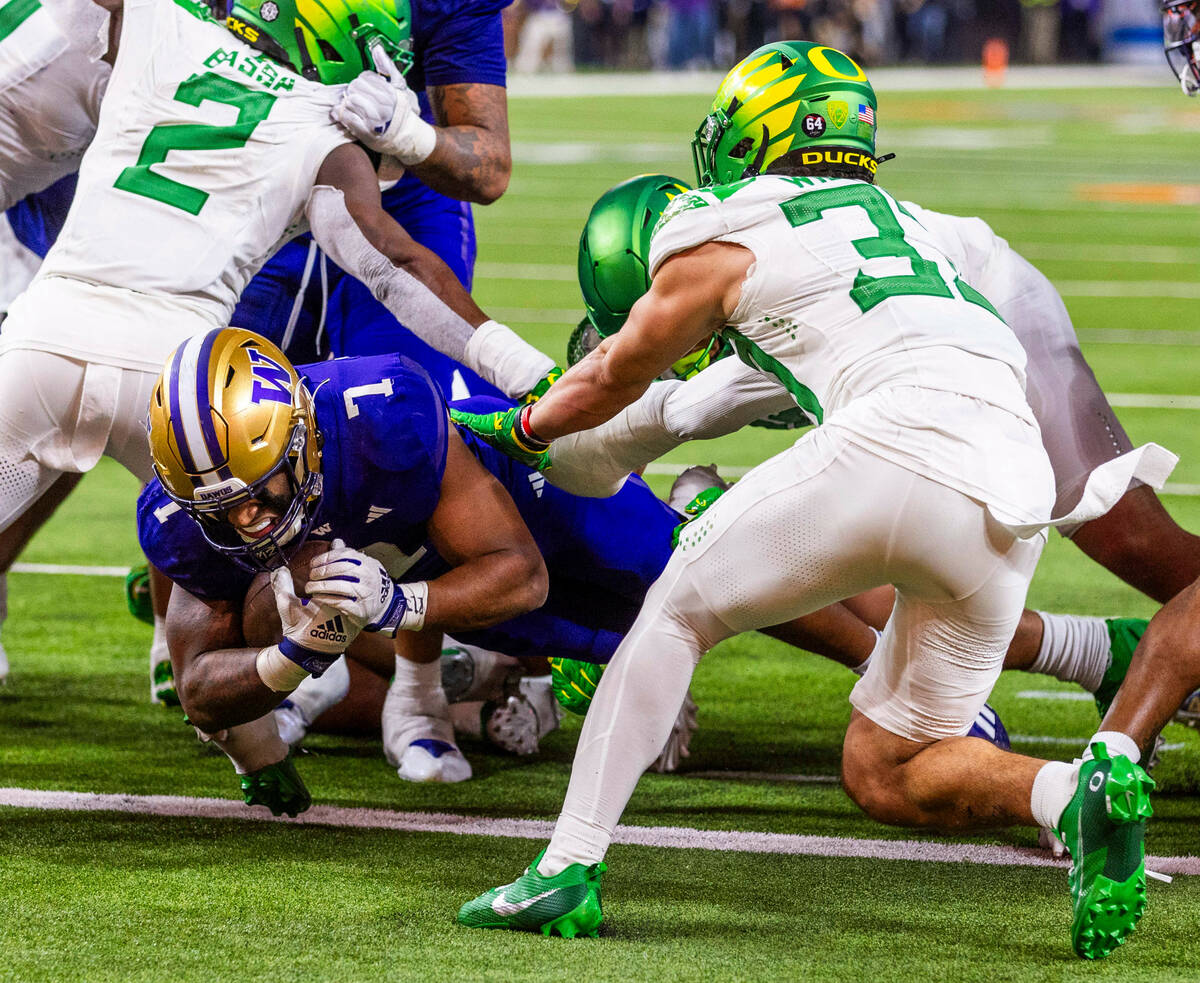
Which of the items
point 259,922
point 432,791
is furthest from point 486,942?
point 432,791

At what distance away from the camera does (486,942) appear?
2988 millimetres

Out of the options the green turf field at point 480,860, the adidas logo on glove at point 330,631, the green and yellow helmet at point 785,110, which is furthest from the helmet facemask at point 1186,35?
the adidas logo on glove at point 330,631

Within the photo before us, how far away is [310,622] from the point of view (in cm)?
318

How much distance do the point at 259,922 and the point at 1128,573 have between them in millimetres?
2066

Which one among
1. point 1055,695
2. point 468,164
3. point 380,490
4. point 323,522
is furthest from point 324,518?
point 1055,695

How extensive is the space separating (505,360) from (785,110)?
81 cm

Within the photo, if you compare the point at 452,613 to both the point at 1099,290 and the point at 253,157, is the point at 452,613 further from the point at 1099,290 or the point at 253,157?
the point at 1099,290

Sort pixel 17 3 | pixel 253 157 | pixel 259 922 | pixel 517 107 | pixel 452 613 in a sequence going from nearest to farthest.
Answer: pixel 259 922, pixel 452 613, pixel 253 157, pixel 17 3, pixel 517 107

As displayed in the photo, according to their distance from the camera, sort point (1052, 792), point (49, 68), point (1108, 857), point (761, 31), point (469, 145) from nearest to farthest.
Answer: point (1108, 857), point (1052, 792), point (49, 68), point (469, 145), point (761, 31)

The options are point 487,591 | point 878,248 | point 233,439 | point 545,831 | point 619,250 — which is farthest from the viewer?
point 619,250

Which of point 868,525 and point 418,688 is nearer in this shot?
point 868,525

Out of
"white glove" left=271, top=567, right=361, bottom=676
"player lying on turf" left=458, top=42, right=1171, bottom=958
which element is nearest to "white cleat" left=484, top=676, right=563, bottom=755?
"white glove" left=271, top=567, right=361, bottom=676

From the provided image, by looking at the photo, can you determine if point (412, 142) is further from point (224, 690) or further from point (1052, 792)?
point (1052, 792)

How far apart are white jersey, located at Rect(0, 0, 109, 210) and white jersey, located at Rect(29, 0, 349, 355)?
0.70 ft
